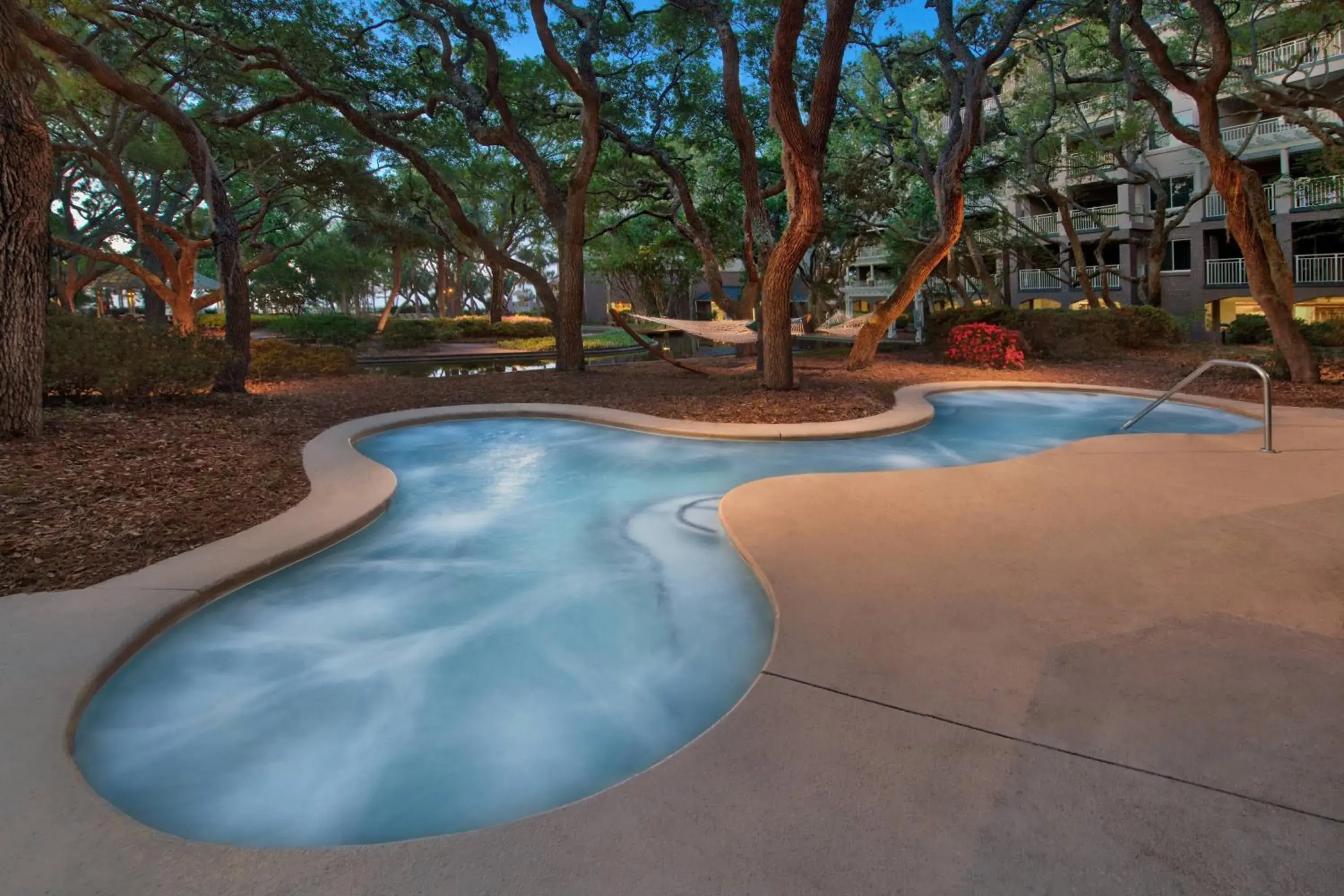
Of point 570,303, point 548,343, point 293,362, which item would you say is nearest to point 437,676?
point 570,303

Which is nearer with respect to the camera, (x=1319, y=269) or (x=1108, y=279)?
(x=1319, y=269)

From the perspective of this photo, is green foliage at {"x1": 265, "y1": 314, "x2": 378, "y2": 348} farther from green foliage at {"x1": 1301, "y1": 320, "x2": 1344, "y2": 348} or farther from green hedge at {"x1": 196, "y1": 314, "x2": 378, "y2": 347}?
green foliage at {"x1": 1301, "y1": 320, "x2": 1344, "y2": 348}

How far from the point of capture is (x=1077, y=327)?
1401 cm

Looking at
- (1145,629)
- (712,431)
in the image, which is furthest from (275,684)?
(712,431)

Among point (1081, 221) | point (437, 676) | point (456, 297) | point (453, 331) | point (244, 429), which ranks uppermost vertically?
point (456, 297)

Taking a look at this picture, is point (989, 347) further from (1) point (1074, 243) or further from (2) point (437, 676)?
(2) point (437, 676)

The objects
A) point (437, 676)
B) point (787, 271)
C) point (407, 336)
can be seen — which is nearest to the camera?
point (437, 676)

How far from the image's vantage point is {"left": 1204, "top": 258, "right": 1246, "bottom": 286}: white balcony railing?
69.0 feet

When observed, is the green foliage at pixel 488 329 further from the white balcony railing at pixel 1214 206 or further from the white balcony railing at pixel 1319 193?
the white balcony railing at pixel 1319 193

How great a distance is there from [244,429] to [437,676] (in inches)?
188

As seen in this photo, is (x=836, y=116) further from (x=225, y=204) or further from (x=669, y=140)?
(x=225, y=204)

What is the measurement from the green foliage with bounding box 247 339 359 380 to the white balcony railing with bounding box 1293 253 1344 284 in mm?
22985

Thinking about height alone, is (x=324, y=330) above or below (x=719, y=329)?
above

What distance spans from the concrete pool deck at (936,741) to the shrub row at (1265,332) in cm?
1383
